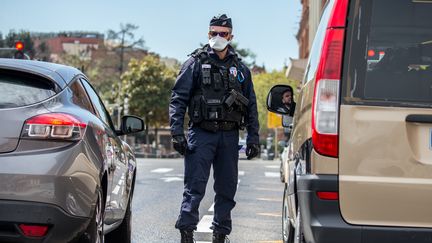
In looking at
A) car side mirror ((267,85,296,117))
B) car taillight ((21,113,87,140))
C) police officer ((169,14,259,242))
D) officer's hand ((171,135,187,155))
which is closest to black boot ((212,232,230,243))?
police officer ((169,14,259,242))

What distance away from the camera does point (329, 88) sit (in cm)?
448

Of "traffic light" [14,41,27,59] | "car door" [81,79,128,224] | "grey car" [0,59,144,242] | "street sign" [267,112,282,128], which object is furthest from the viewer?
"street sign" [267,112,282,128]

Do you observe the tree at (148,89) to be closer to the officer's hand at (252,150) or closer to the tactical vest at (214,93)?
the officer's hand at (252,150)

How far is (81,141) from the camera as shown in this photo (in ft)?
16.4

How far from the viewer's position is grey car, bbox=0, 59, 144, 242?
469cm

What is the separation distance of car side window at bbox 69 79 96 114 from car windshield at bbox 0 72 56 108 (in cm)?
25

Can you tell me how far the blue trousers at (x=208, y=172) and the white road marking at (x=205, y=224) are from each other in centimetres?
235

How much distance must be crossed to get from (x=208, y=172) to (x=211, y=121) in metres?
0.42

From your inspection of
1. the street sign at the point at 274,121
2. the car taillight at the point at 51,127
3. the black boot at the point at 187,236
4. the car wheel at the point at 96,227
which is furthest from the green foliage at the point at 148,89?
the car taillight at the point at 51,127

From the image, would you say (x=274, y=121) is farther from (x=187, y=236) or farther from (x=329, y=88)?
(x=329, y=88)

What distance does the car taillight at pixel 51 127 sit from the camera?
482cm

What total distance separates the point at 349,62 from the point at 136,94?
6994 centimetres

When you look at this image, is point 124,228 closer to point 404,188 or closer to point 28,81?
point 28,81

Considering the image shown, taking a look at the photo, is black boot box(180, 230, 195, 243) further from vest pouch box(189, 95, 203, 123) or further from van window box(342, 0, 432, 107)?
van window box(342, 0, 432, 107)
